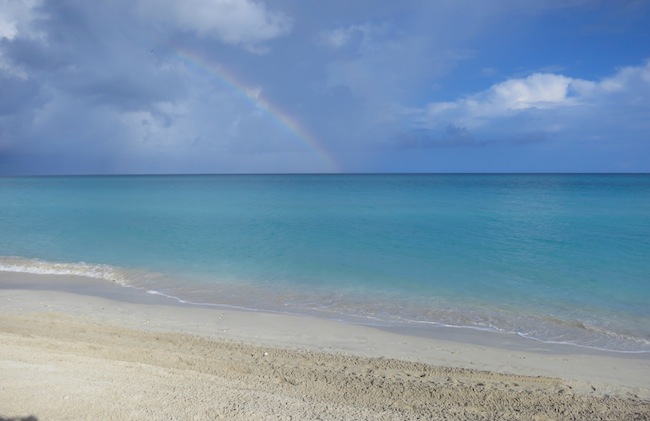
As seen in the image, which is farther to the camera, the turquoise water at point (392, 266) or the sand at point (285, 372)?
the turquoise water at point (392, 266)

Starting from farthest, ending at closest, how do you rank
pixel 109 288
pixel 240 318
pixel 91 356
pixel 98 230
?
pixel 98 230 → pixel 109 288 → pixel 240 318 → pixel 91 356

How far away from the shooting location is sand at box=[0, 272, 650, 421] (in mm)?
5906

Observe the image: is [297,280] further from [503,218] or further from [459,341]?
[503,218]

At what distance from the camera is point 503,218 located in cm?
3575

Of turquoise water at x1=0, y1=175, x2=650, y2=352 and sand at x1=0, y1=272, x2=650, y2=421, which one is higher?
sand at x1=0, y1=272, x2=650, y2=421

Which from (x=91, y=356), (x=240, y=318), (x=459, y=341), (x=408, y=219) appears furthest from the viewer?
(x=408, y=219)

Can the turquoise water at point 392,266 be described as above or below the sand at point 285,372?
below

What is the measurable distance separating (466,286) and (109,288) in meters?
10.4

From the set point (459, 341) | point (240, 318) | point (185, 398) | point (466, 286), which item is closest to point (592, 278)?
point (466, 286)

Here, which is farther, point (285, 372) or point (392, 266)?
point (392, 266)

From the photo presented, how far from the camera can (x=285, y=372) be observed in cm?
728

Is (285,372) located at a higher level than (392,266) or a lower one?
higher

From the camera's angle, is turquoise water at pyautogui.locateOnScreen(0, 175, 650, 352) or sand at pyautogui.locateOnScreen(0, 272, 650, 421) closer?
sand at pyautogui.locateOnScreen(0, 272, 650, 421)

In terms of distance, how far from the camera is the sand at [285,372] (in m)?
5.91
